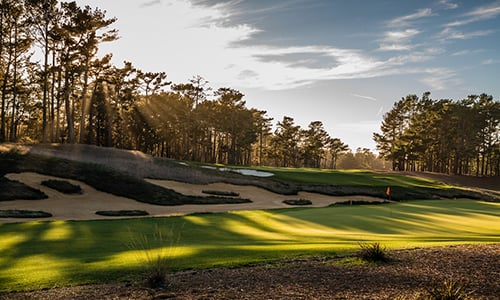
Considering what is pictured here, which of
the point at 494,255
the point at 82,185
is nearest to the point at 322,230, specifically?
the point at 494,255

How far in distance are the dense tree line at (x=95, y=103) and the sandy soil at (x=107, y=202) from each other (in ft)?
43.0

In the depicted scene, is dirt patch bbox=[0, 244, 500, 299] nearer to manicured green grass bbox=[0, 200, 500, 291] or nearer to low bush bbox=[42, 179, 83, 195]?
manicured green grass bbox=[0, 200, 500, 291]

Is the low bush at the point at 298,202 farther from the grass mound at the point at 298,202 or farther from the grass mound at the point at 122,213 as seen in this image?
the grass mound at the point at 122,213

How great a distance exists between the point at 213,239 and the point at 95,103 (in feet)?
188

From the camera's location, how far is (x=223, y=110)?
83875 millimetres

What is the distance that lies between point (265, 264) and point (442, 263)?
4.18 m

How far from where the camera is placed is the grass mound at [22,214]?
22203 millimetres

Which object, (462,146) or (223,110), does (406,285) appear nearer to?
(223,110)

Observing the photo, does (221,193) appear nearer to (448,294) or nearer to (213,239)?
(213,239)

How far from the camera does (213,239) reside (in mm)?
14836

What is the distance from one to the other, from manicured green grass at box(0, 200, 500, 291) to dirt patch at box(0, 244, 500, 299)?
32.2 inches

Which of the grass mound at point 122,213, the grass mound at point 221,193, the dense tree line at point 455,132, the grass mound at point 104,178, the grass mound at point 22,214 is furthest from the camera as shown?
the dense tree line at point 455,132

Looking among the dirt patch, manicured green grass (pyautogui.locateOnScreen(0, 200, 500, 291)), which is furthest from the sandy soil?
the dirt patch

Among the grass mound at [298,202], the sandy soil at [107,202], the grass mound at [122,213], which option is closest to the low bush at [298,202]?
the grass mound at [298,202]
